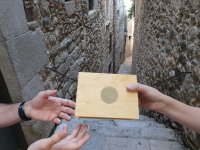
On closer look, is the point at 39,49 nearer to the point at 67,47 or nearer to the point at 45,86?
the point at 45,86

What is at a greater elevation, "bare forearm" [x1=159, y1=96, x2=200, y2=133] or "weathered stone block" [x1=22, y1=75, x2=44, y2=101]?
"bare forearm" [x1=159, y1=96, x2=200, y2=133]

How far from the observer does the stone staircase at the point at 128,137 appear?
2.72 metres

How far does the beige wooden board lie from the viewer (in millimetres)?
1527

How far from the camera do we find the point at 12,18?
2281 millimetres

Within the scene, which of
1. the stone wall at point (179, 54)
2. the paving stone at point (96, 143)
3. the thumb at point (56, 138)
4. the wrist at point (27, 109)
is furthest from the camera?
the stone wall at point (179, 54)

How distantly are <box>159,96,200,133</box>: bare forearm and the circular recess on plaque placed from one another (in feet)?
1.31

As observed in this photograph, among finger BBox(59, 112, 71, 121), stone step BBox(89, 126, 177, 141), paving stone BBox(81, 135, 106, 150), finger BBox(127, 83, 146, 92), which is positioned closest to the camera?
finger BBox(127, 83, 146, 92)

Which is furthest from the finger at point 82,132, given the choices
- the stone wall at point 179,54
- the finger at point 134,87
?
the stone wall at point 179,54

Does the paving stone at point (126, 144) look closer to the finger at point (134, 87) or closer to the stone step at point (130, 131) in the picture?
the stone step at point (130, 131)

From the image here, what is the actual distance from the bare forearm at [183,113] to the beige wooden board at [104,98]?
32cm

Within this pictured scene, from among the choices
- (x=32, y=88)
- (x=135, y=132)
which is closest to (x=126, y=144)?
(x=135, y=132)

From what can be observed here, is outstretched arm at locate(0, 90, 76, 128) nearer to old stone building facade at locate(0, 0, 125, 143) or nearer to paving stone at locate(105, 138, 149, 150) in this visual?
old stone building facade at locate(0, 0, 125, 143)

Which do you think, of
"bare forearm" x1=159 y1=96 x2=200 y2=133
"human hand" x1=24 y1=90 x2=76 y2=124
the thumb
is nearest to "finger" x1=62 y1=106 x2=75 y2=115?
"human hand" x1=24 y1=90 x2=76 y2=124

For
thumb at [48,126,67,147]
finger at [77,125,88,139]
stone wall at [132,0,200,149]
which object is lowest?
stone wall at [132,0,200,149]
